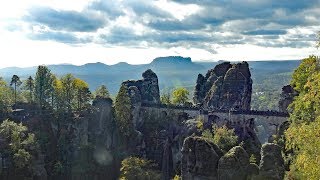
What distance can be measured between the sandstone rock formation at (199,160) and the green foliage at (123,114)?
154ft

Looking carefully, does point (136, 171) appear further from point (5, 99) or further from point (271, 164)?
point (5, 99)

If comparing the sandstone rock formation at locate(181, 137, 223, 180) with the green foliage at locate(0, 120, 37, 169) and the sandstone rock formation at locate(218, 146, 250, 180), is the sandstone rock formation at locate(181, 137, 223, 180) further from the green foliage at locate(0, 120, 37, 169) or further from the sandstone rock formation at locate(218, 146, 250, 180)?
the green foliage at locate(0, 120, 37, 169)

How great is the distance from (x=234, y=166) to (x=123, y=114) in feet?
176

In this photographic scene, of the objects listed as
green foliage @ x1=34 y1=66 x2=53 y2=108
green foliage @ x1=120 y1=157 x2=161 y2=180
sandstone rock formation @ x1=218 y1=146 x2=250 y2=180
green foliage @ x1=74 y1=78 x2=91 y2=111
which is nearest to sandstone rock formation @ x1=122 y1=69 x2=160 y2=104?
green foliage @ x1=74 y1=78 x2=91 y2=111

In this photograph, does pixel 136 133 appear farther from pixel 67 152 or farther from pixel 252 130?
pixel 252 130

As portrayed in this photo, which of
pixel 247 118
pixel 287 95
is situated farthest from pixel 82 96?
pixel 287 95

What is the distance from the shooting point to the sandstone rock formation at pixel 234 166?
4341 cm

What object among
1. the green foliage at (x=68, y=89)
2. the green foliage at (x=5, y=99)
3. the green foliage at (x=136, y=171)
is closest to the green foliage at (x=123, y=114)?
the green foliage at (x=68, y=89)

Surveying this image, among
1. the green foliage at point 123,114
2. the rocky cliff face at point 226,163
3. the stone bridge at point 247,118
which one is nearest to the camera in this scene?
the rocky cliff face at point 226,163

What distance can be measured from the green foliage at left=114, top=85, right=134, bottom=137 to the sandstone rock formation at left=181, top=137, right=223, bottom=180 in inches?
1843

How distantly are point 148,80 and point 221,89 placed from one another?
2432cm

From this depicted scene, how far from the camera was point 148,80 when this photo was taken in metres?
115

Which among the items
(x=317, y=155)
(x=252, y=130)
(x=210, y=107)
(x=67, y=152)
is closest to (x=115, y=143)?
(x=67, y=152)

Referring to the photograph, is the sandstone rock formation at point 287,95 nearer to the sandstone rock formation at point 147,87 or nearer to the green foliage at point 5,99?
the sandstone rock formation at point 147,87
